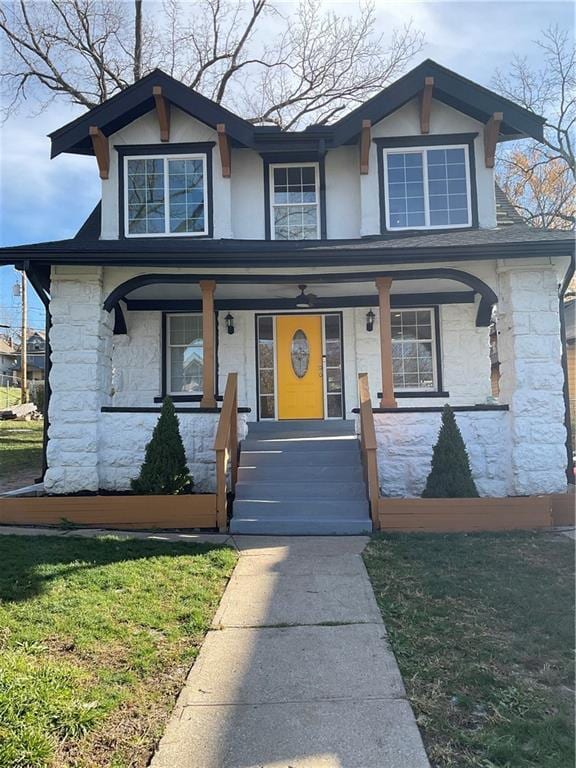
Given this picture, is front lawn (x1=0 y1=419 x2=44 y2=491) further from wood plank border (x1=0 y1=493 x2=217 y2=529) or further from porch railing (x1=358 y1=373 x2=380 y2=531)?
porch railing (x1=358 y1=373 x2=380 y2=531)

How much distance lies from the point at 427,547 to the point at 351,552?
801mm

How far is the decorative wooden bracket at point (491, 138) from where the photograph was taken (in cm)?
855

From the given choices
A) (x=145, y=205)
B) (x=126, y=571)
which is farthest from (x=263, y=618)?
(x=145, y=205)

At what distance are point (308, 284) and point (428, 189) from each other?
2712 millimetres

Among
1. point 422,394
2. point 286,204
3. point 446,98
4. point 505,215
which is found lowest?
point 422,394

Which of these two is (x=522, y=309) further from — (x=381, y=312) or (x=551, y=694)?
(x=551, y=694)

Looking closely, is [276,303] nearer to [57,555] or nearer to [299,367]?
[299,367]

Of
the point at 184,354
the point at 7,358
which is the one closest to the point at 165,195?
the point at 184,354

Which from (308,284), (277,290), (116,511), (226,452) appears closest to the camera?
(116,511)

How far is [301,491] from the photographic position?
22.8 feet

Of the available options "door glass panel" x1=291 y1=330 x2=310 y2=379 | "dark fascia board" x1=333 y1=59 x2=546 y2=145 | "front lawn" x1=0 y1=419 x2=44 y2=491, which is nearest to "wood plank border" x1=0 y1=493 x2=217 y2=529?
"front lawn" x1=0 y1=419 x2=44 y2=491

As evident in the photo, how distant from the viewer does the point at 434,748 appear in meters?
2.38

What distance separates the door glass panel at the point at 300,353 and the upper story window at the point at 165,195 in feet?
9.17

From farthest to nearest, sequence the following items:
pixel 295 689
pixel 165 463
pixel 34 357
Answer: pixel 34 357
pixel 165 463
pixel 295 689
